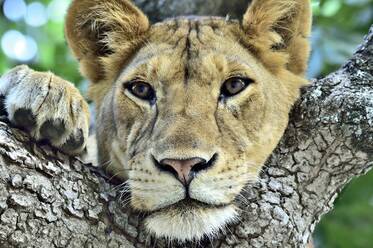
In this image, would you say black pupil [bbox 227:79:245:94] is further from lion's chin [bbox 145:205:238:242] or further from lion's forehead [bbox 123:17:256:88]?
lion's chin [bbox 145:205:238:242]

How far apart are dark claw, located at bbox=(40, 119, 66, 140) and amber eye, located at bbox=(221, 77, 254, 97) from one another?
0.80 meters

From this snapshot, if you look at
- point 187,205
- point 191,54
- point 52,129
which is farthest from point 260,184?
point 52,129

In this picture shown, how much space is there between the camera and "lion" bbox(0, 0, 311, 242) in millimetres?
2771

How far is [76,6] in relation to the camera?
3.65 m

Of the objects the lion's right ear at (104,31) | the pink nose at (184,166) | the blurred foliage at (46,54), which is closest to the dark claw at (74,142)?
the pink nose at (184,166)

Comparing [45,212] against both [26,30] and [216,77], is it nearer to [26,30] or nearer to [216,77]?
[216,77]

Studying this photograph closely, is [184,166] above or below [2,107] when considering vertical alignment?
above

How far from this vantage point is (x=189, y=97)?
3131 mm

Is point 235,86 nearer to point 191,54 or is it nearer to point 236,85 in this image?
point 236,85

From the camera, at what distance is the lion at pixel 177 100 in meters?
2.77

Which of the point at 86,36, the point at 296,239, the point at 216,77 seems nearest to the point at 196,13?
the point at 86,36

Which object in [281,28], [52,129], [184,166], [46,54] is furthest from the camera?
[46,54]

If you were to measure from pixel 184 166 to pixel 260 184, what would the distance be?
1.62ft

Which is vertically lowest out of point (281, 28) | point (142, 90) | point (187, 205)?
point (187, 205)
